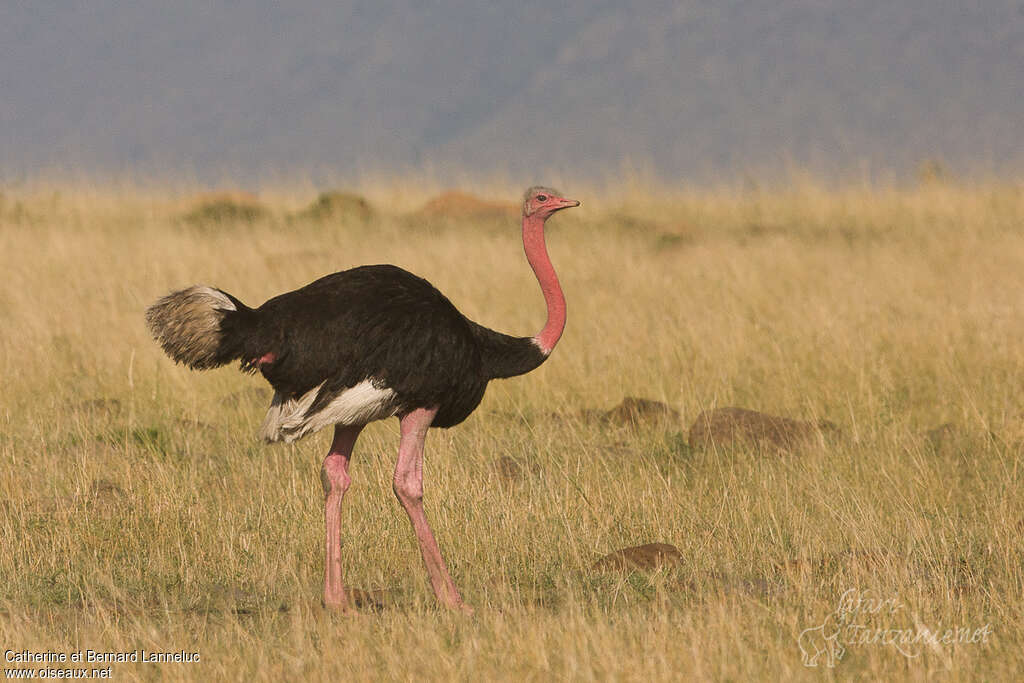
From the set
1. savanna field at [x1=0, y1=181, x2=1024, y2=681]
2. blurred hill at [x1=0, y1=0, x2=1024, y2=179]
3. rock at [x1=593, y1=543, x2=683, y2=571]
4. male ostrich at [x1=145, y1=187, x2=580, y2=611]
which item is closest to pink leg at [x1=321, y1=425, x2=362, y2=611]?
male ostrich at [x1=145, y1=187, x2=580, y2=611]

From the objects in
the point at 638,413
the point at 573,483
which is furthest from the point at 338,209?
the point at 573,483

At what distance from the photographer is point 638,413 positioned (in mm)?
9992

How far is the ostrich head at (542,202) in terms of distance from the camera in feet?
24.4

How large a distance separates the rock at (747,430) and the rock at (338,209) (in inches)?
400

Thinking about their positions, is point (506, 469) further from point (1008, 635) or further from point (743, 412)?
point (1008, 635)

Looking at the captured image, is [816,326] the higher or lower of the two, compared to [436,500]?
higher

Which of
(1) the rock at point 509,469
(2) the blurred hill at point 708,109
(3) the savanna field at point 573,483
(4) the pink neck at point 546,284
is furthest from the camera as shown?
(2) the blurred hill at point 708,109

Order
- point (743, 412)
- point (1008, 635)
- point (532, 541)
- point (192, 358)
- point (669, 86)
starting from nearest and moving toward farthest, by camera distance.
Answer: point (1008, 635) < point (192, 358) < point (532, 541) < point (743, 412) < point (669, 86)

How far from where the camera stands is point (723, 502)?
305 inches

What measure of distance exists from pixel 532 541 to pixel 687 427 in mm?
3116

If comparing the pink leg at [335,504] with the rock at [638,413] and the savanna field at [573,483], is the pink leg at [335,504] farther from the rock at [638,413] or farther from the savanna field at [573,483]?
the rock at [638,413]

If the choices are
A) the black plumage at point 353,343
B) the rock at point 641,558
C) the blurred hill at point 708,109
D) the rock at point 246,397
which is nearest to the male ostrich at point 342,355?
the black plumage at point 353,343

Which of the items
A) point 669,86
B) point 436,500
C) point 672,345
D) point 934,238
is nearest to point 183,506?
point 436,500

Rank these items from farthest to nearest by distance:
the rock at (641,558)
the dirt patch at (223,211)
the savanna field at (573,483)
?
the dirt patch at (223,211) < the rock at (641,558) < the savanna field at (573,483)
